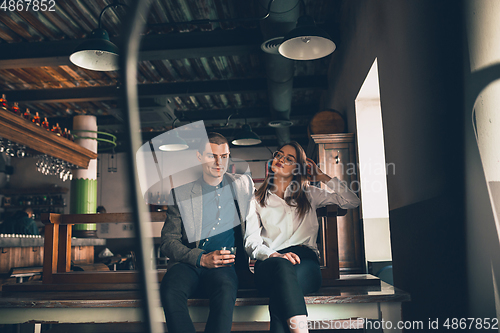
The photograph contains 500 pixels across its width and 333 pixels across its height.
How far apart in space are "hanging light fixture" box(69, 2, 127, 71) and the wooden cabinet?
2424 mm

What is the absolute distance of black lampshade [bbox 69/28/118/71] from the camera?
127 inches

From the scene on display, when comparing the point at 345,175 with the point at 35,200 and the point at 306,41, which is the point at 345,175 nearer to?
the point at 306,41

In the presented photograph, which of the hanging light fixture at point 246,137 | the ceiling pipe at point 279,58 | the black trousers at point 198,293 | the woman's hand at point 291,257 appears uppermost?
the ceiling pipe at point 279,58

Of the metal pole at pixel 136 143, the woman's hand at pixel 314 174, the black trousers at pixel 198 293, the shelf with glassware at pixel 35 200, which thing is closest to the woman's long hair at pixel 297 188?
the woman's hand at pixel 314 174

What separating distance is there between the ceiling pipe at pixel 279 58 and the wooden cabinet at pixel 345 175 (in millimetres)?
1141

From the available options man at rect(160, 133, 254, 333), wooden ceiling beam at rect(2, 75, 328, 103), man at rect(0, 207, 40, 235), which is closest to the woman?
man at rect(160, 133, 254, 333)

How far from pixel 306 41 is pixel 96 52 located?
6.03 feet

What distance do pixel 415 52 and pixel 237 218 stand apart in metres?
1.51

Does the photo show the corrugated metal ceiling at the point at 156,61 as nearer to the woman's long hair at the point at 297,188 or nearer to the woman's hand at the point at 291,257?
the woman's long hair at the point at 297,188

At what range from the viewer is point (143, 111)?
7.88 metres

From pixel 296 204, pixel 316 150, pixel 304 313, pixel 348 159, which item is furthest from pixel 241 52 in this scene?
pixel 304 313

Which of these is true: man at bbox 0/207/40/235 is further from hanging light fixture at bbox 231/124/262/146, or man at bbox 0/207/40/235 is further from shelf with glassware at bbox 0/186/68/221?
shelf with glassware at bbox 0/186/68/221

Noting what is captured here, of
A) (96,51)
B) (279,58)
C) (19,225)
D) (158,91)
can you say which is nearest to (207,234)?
(96,51)

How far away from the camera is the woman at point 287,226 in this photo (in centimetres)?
188
